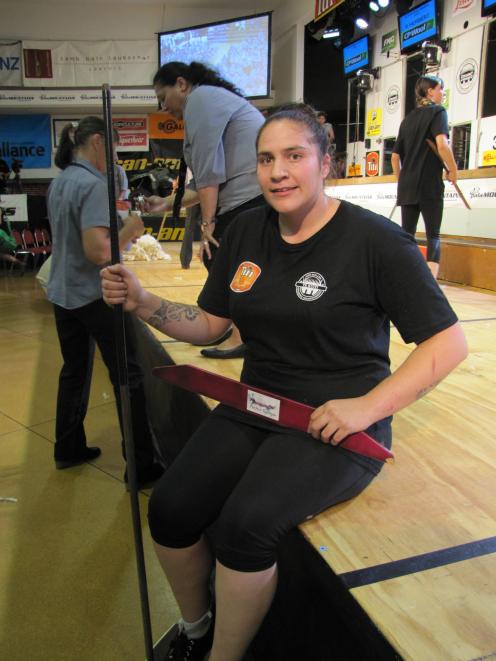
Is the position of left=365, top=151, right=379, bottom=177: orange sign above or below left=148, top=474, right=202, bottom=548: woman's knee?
above

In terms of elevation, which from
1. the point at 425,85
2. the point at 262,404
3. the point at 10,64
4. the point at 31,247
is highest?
the point at 10,64

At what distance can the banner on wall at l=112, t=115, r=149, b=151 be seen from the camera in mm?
10648

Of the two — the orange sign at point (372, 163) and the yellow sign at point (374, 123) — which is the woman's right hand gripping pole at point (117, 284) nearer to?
the orange sign at point (372, 163)

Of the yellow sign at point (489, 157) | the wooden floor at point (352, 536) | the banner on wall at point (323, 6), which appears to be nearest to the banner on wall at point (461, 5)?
the banner on wall at point (323, 6)

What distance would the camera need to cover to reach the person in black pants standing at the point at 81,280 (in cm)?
189

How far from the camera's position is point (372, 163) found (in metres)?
9.85

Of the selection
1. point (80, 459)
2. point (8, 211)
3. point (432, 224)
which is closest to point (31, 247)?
point (8, 211)

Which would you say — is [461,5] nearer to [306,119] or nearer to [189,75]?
[189,75]

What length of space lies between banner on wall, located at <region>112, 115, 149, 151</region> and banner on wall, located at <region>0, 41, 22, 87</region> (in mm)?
1842

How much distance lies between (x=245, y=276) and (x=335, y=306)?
245mm

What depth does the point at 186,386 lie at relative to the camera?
1.35 m

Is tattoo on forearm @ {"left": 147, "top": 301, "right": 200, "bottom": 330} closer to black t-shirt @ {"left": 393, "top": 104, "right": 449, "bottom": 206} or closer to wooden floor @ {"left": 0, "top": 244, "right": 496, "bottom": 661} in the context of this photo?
wooden floor @ {"left": 0, "top": 244, "right": 496, "bottom": 661}

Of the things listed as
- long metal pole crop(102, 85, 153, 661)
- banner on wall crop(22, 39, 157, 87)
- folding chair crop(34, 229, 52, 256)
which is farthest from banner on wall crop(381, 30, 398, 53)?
long metal pole crop(102, 85, 153, 661)

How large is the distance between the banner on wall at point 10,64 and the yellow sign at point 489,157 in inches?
308
